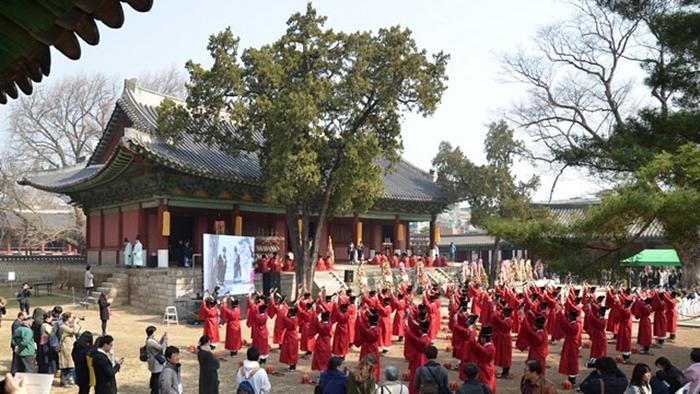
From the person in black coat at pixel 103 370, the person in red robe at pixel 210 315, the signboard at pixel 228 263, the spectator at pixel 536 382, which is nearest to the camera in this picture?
the spectator at pixel 536 382

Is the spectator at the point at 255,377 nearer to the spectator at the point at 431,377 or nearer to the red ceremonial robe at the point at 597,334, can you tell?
the spectator at the point at 431,377

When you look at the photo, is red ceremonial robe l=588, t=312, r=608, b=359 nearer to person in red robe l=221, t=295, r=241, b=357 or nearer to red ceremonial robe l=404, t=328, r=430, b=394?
red ceremonial robe l=404, t=328, r=430, b=394

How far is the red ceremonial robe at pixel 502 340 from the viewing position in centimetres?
1245

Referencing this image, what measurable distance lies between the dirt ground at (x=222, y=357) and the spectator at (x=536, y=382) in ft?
17.0

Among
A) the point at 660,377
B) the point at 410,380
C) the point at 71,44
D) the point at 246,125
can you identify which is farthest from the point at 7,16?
the point at 246,125

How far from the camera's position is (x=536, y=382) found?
6.27 meters

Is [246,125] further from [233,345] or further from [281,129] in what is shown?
[233,345]

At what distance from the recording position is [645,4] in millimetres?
11875

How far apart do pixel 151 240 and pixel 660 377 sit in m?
22.3

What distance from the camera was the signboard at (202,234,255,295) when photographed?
19500mm

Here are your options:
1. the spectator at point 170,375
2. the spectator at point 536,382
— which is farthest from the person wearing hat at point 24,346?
the spectator at point 536,382

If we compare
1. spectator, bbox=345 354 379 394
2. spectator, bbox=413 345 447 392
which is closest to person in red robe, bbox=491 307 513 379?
spectator, bbox=413 345 447 392

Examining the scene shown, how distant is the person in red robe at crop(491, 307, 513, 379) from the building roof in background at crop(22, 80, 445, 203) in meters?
11.1

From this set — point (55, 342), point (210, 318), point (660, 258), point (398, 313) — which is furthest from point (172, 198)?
point (660, 258)
